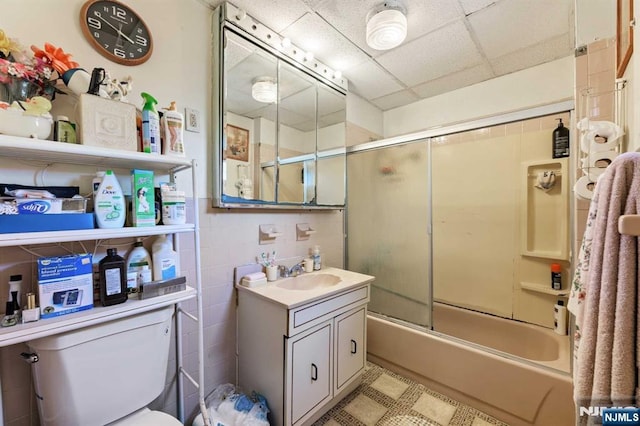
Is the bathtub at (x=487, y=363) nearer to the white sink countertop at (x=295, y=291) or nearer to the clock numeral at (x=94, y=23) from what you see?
the white sink countertop at (x=295, y=291)

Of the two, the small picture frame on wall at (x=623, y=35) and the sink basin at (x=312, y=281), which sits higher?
the small picture frame on wall at (x=623, y=35)

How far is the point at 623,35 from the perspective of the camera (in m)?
0.99

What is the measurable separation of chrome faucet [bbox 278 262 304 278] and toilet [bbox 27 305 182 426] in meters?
0.75

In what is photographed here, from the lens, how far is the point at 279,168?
70.2 inches

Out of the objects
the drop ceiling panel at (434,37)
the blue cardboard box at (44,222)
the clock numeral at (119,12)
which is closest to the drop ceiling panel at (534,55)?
the drop ceiling panel at (434,37)

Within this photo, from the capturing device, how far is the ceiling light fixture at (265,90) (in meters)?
1.63

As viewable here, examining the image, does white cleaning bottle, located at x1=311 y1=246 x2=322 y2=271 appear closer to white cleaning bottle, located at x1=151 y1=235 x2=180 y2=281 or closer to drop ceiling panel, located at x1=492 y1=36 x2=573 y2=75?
white cleaning bottle, located at x1=151 y1=235 x2=180 y2=281

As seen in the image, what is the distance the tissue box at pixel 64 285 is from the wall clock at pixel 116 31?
2.86 feet

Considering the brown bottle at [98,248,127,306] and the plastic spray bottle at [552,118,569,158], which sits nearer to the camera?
the brown bottle at [98,248,127,306]

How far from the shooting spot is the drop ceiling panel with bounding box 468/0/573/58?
1439 mm

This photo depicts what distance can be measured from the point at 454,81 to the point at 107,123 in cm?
250

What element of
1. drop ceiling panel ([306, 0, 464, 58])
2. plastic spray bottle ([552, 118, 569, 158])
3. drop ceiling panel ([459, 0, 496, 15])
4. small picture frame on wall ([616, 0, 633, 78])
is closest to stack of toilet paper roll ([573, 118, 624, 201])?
small picture frame on wall ([616, 0, 633, 78])

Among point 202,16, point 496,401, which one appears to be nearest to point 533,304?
point 496,401

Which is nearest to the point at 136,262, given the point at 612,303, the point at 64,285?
the point at 64,285
